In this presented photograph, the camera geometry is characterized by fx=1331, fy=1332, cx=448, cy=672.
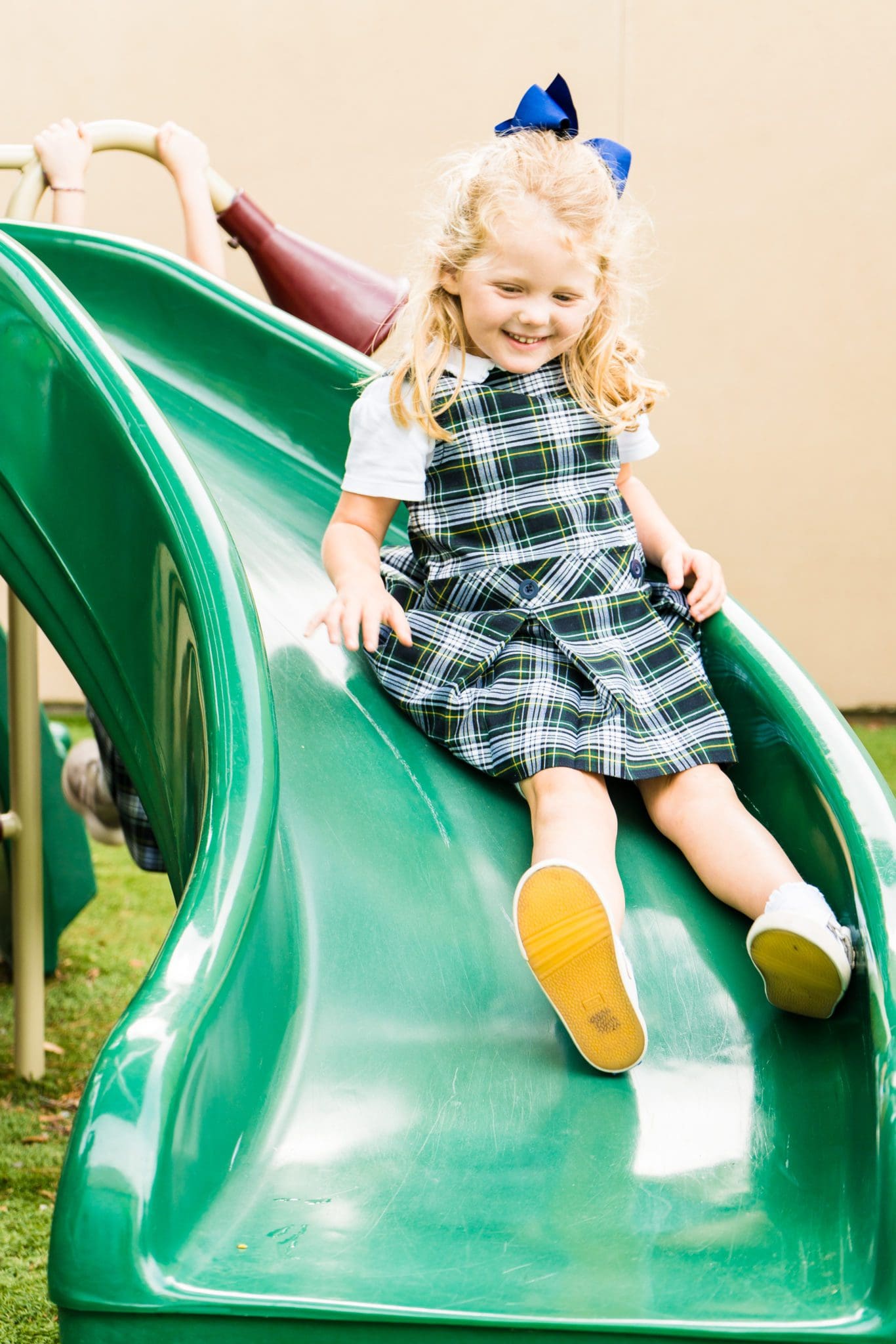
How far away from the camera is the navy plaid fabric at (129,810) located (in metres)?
2.27

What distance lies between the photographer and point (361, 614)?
4.47ft

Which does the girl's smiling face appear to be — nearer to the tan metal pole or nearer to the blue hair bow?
the blue hair bow

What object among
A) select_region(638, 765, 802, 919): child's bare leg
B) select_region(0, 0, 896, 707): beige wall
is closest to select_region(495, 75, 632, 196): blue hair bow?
select_region(638, 765, 802, 919): child's bare leg

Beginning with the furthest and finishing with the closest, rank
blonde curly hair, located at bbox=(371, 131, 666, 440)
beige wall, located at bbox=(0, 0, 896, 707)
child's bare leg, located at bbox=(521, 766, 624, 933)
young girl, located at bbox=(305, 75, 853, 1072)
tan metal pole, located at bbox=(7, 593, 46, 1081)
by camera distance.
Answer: beige wall, located at bbox=(0, 0, 896, 707), tan metal pole, located at bbox=(7, 593, 46, 1081), blonde curly hair, located at bbox=(371, 131, 666, 440), young girl, located at bbox=(305, 75, 853, 1072), child's bare leg, located at bbox=(521, 766, 624, 933)

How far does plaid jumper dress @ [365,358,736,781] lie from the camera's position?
1399mm

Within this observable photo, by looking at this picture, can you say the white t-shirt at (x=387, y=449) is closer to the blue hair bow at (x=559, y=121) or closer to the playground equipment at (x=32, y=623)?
the blue hair bow at (x=559, y=121)

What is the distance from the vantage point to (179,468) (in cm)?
138

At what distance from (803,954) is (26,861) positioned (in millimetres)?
1379

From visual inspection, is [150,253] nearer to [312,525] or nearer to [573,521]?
[312,525]

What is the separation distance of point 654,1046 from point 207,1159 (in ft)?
1.33

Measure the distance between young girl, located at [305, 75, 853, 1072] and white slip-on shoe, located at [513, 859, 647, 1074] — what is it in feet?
0.60

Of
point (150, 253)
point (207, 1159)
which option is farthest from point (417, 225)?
point (207, 1159)

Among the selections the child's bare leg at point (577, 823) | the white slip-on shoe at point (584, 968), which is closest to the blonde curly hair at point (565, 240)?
the child's bare leg at point (577, 823)

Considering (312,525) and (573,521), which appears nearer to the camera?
(573,521)
